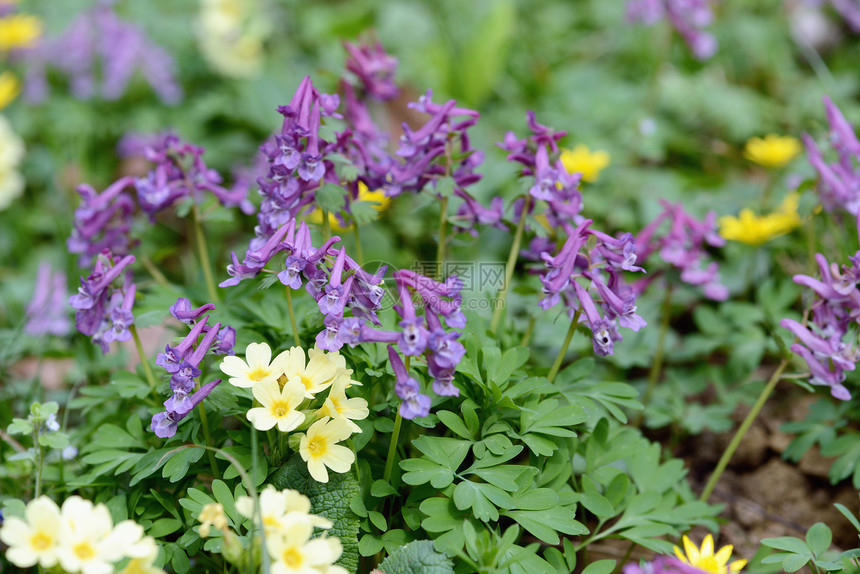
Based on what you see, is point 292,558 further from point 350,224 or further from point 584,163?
point 584,163

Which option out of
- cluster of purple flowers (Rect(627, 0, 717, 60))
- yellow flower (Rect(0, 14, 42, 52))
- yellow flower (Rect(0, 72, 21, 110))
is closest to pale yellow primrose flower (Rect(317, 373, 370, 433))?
cluster of purple flowers (Rect(627, 0, 717, 60))

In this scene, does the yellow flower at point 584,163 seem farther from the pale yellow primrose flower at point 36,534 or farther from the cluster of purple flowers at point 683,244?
the pale yellow primrose flower at point 36,534

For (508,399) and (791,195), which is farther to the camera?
(791,195)

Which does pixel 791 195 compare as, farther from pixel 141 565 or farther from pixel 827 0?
pixel 141 565

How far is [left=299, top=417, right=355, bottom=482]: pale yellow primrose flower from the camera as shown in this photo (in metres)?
1.92

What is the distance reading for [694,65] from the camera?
18.4 feet

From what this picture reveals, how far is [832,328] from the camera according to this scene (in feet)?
7.66

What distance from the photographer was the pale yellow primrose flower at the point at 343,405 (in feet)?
6.40

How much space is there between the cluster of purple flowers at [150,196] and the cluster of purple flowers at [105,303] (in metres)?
0.35

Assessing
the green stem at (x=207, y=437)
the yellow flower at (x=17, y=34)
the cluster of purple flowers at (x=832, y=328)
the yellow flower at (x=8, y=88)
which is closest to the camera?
the green stem at (x=207, y=437)

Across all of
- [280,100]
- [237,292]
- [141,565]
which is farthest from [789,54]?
[141,565]

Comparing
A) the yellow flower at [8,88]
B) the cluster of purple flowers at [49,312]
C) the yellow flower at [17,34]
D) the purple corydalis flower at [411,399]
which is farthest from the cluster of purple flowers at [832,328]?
the yellow flower at [17,34]

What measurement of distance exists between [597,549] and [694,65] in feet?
14.4

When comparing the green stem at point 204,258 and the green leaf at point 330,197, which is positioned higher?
the green leaf at point 330,197
